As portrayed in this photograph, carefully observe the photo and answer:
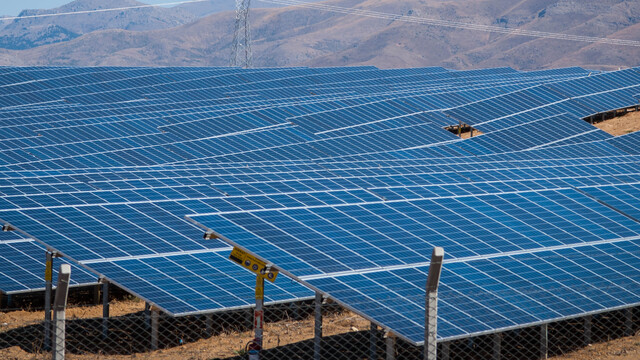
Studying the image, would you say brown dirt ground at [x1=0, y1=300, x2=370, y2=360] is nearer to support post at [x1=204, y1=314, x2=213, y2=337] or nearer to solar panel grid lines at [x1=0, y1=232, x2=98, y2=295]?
support post at [x1=204, y1=314, x2=213, y2=337]

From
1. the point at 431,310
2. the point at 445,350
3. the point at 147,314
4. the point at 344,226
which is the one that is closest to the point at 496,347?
the point at 445,350

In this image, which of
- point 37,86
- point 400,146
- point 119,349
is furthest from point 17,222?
point 37,86

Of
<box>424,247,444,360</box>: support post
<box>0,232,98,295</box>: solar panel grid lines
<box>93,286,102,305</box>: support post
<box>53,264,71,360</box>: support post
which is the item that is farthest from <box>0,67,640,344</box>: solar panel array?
<box>53,264,71,360</box>: support post

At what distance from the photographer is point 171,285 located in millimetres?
17547

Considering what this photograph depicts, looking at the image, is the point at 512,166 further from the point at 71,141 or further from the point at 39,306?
the point at 71,141

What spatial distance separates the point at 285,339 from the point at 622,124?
3901 centimetres

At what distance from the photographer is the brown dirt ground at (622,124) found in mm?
50500

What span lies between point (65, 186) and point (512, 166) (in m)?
13.8

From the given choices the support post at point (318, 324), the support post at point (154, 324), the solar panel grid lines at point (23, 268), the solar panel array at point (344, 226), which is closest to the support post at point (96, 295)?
the solar panel grid lines at point (23, 268)

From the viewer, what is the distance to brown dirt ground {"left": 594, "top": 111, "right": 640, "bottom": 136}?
5050 centimetres

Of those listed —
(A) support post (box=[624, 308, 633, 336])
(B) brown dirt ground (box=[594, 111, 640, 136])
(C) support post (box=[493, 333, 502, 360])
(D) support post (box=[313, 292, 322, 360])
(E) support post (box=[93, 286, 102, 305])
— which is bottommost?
(B) brown dirt ground (box=[594, 111, 640, 136])

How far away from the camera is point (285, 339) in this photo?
60.7 feet

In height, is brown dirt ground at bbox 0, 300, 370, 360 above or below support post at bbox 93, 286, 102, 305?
above

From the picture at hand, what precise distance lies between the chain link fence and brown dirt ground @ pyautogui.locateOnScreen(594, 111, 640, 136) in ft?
110
